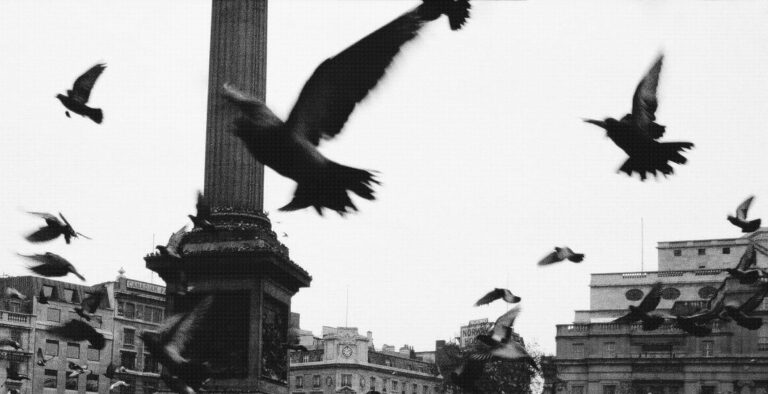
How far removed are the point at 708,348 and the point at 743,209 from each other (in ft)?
294

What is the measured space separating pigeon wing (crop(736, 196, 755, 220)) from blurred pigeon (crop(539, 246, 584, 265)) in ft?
8.90

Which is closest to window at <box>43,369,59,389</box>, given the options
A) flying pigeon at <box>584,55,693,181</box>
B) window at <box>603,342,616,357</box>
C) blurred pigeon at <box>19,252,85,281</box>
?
window at <box>603,342,616,357</box>

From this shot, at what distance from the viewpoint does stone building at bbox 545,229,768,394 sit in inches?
4122

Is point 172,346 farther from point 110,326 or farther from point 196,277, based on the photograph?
point 110,326

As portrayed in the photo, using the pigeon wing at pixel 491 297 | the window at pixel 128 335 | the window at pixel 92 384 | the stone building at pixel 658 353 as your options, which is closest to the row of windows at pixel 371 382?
the stone building at pixel 658 353

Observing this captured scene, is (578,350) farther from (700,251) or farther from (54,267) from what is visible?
(54,267)

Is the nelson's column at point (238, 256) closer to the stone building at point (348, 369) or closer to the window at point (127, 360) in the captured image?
the window at point (127, 360)

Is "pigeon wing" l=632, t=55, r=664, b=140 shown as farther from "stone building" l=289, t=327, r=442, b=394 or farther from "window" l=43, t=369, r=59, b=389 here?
"stone building" l=289, t=327, r=442, b=394

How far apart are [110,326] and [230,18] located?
239ft

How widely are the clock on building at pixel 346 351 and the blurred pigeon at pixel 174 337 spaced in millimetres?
133552

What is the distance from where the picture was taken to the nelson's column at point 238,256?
33.8 meters

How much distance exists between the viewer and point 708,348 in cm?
10650

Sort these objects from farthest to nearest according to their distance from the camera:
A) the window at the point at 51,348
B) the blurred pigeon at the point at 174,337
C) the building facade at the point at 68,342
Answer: the window at the point at 51,348 < the building facade at the point at 68,342 < the blurred pigeon at the point at 174,337

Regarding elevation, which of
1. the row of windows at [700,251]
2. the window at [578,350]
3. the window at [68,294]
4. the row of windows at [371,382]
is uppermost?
the row of windows at [700,251]
